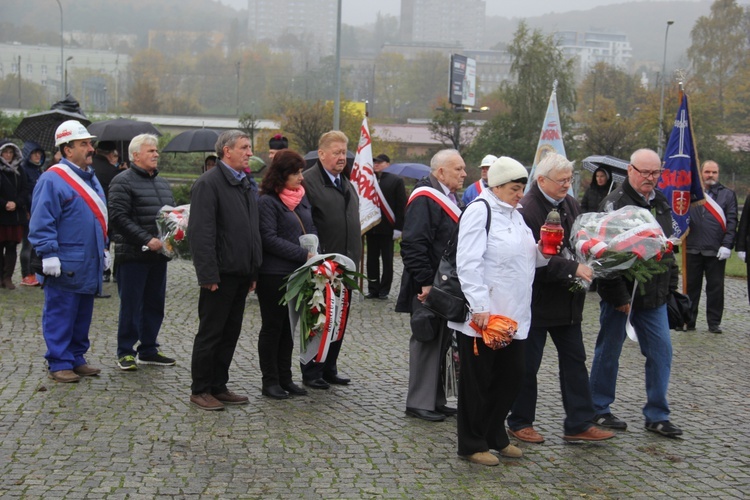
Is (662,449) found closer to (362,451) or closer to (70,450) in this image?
(362,451)

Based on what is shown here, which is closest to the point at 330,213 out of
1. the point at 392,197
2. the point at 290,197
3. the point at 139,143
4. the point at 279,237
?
the point at 290,197

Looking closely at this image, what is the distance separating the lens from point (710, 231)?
38.3 feet

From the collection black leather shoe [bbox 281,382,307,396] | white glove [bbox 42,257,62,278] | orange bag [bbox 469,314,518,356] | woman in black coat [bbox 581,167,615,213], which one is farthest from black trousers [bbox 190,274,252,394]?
woman in black coat [bbox 581,167,615,213]

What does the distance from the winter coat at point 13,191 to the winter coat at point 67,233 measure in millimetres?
5314

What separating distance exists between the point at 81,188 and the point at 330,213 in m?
2.08

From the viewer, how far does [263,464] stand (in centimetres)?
582

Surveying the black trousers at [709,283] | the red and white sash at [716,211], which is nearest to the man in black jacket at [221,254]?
the black trousers at [709,283]

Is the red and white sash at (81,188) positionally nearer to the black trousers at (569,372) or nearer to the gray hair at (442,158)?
the gray hair at (442,158)

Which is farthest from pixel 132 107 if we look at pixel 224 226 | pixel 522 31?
pixel 224 226

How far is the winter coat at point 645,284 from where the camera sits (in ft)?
21.8

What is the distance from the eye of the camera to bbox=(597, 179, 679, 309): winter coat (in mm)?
6652

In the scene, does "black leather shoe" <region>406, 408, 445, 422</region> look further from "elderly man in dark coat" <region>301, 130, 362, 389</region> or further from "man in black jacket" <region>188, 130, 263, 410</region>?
"man in black jacket" <region>188, 130, 263, 410</region>

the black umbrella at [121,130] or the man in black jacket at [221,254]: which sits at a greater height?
the black umbrella at [121,130]

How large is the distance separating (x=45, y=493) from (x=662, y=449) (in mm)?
4038
